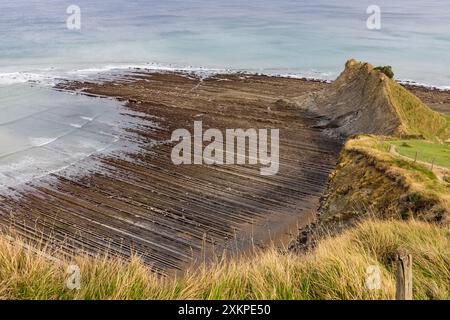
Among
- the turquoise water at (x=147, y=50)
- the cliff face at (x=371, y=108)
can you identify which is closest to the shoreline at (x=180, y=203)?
the cliff face at (x=371, y=108)

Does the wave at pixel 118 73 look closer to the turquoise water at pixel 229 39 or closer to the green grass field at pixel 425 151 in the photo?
the turquoise water at pixel 229 39

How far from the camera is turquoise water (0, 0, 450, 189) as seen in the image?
3341cm

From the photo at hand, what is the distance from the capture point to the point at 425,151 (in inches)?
729

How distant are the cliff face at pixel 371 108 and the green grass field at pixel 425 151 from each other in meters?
9.21

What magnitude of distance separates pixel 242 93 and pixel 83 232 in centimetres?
2892

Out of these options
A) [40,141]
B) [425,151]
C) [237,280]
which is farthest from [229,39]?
[237,280]

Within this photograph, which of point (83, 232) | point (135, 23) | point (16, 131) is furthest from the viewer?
point (135, 23)

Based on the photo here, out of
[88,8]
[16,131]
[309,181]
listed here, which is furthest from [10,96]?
[88,8]

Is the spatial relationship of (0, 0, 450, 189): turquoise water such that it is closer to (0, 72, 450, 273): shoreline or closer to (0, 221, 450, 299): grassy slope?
(0, 72, 450, 273): shoreline

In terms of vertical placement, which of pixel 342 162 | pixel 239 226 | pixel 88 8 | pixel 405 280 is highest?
pixel 88 8

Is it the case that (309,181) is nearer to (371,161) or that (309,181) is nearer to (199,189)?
(199,189)

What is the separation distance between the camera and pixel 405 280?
16.9 feet

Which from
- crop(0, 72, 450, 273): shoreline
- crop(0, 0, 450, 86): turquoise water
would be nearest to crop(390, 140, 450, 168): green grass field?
crop(0, 72, 450, 273): shoreline

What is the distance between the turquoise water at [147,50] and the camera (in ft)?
110
